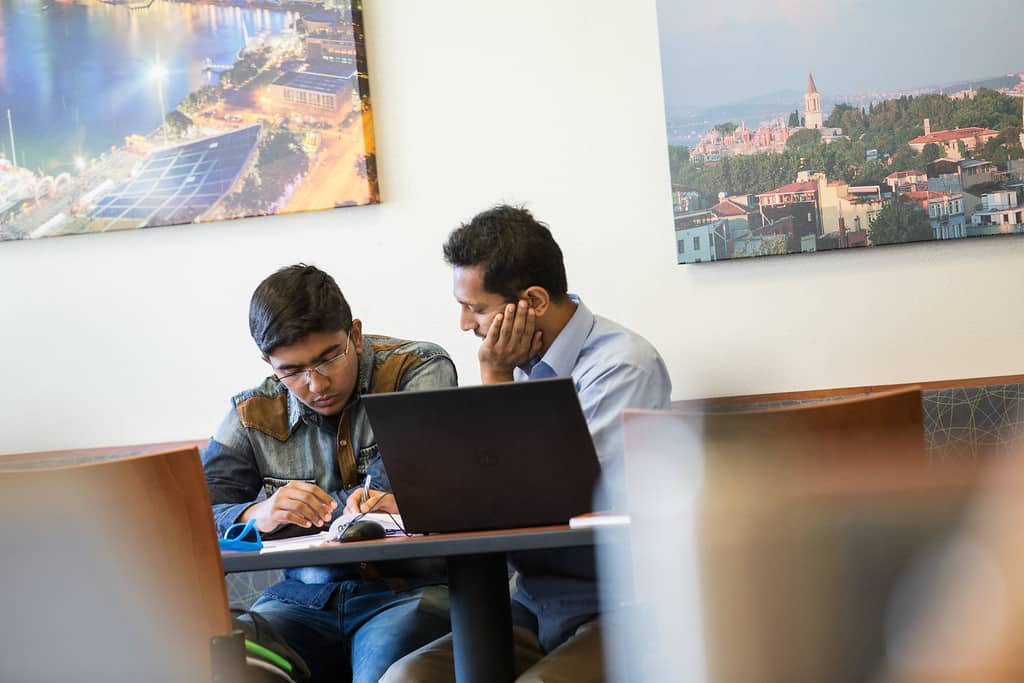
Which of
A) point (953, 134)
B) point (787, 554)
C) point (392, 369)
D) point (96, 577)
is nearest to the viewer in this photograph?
point (787, 554)

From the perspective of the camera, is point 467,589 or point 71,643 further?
point 467,589

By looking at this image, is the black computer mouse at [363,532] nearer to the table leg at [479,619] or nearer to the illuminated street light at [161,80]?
the table leg at [479,619]

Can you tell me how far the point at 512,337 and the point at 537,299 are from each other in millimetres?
98

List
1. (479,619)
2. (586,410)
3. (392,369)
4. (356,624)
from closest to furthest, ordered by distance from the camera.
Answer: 1. (479,619)
2. (586,410)
3. (356,624)
4. (392,369)

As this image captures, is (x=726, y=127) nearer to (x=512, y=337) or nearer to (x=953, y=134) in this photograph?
(x=953, y=134)

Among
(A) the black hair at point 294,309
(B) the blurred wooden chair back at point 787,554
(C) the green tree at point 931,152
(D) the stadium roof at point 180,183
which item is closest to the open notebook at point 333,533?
(A) the black hair at point 294,309

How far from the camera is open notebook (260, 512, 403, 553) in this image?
1.91m

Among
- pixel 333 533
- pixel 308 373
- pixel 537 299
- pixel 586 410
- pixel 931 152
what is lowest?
pixel 333 533

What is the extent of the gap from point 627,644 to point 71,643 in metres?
0.81

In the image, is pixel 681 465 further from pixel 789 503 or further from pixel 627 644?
pixel 627 644

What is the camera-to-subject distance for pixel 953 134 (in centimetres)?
295

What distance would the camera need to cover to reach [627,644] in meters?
1.85

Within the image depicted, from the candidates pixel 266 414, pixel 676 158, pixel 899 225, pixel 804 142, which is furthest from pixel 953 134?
pixel 266 414

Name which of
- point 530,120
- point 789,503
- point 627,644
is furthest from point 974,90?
point 789,503
